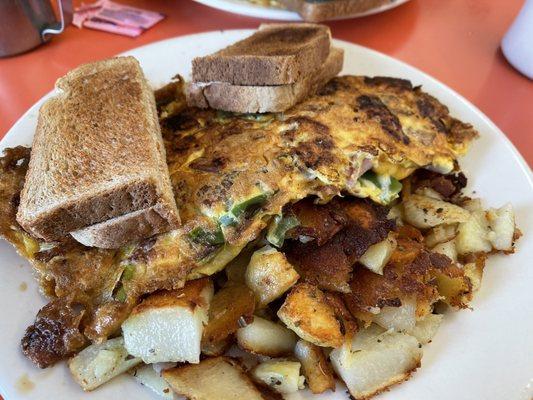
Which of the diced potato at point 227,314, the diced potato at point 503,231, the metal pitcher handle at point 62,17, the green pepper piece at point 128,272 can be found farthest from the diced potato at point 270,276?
the metal pitcher handle at point 62,17

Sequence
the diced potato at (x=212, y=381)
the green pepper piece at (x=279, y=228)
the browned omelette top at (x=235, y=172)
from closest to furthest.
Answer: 1. the diced potato at (x=212, y=381)
2. the browned omelette top at (x=235, y=172)
3. the green pepper piece at (x=279, y=228)

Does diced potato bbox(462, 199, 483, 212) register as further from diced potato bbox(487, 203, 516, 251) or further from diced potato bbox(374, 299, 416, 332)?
diced potato bbox(374, 299, 416, 332)

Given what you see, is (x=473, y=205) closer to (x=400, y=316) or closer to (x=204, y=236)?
(x=400, y=316)

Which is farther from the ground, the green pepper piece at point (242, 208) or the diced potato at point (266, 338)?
the green pepper piece at point (242, 208)

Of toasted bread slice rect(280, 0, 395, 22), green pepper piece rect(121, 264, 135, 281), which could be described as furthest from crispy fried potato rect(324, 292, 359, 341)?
toasted bread slice rect(280, 0, 395, 22)

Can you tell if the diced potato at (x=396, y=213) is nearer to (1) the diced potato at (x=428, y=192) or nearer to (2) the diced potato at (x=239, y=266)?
(1) the diced potato at (x=428, y=192)

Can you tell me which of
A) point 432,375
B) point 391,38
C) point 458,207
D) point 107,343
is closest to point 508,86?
point 391,38
